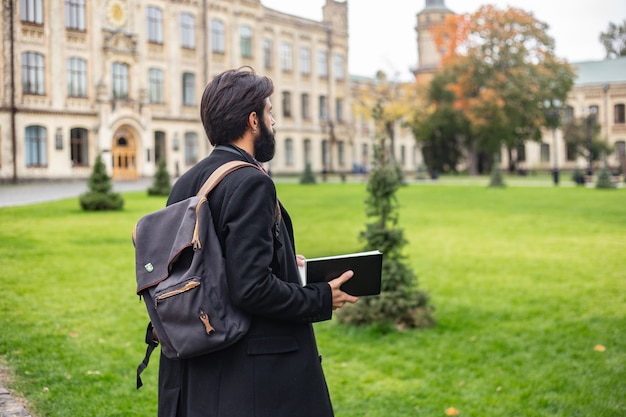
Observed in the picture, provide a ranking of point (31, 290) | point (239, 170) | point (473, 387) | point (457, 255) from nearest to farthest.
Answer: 1. point (239, 170)
2. point (473, 387)
3. point (31, 290)
4. point (457, 255)

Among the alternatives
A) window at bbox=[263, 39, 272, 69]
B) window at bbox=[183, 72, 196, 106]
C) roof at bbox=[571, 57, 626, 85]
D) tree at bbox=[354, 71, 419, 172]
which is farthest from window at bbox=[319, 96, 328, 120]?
roof at bbox=[571, 57, 626, 85]

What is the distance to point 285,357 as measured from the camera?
103 inches

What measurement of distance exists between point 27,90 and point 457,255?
22.6 m

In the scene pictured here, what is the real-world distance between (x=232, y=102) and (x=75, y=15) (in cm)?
2930

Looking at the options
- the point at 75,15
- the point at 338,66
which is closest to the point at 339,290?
the point at 75,15

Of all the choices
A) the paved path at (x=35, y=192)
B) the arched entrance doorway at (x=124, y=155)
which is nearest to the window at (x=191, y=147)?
the arched entrance doorway at (x=124, y=155)

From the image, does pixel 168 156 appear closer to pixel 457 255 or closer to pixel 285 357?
pixel 457 255

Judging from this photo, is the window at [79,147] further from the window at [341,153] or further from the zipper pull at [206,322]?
the zipper pull at [206,322]

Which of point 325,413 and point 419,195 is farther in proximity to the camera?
point 419,195

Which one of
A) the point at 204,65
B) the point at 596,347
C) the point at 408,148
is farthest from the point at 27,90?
the point at 408,148

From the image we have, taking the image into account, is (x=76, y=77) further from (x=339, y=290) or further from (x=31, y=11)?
(x=339, y=290)

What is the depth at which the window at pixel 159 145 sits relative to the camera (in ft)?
139

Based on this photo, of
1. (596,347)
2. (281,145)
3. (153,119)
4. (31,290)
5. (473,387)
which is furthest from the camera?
(281,145)

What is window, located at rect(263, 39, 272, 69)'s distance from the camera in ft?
161
